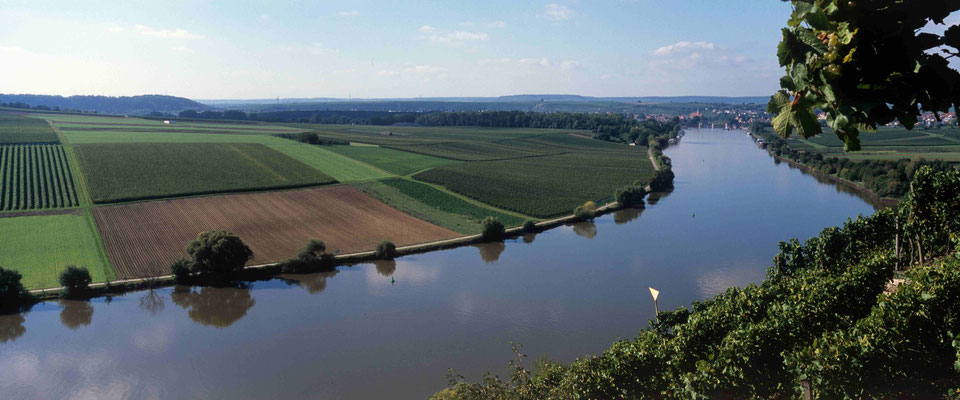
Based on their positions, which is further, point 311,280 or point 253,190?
point 253,190

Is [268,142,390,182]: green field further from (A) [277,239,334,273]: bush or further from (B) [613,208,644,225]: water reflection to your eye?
(B) [613,208,644,225]: water reflection

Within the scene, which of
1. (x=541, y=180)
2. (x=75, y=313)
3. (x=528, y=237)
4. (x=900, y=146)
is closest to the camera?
(x=75, y=313)

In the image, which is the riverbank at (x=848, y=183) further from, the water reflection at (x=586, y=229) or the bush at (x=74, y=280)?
the bush at (x=74, y=280)

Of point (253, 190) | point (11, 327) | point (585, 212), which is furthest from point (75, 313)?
point (585, 212)

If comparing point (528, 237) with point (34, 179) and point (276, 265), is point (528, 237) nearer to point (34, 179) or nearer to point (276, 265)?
point (276, 265)

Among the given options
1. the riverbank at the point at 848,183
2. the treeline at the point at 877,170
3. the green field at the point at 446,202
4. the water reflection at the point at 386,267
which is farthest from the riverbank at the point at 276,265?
the riverbank at the point at 848,183

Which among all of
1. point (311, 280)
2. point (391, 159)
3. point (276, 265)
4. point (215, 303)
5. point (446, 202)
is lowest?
point (215, 303)

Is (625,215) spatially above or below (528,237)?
above
